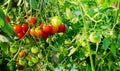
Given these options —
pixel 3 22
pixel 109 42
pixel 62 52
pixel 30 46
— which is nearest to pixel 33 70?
pixel 62 52

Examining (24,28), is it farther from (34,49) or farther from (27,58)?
(27,58)

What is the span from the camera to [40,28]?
1.45m

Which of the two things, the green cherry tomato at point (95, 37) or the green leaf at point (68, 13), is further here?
the green leaf at point (68, 13)

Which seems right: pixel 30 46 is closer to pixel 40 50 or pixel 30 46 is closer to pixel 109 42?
pixel 40 50

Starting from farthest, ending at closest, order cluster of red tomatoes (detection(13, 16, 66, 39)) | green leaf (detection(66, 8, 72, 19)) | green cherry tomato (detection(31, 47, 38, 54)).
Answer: green leaf (detection(66, 8, 72, 19)) < green cherry tomato (detection(31, 47, 38, 54)) < cluster of red tomatoes (detection(13, 16, 66, 39))

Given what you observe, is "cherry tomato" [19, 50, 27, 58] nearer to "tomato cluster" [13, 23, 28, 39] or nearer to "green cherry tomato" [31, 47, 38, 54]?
"green cherry tomato" [31, 47, 38, 54]

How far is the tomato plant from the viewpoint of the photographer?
146 centimetres

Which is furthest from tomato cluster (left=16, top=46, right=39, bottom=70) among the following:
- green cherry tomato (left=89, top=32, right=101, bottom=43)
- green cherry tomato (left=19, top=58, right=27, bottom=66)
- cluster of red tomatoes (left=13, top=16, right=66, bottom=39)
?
green cherry tomato (left=89, top=32, right=101, bottom=43)

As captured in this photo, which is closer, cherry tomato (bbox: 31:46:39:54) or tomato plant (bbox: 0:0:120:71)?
tomato plant (bbox: 0:0:120:71)

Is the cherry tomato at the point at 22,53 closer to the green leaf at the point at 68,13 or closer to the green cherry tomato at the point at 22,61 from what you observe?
the green cherry tomato at the point at 22,61

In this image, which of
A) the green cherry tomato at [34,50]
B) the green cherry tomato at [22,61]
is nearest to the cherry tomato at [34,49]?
the green cherry tomato at [34,50]

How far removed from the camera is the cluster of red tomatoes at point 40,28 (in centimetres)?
142

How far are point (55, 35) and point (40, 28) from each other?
52 cm

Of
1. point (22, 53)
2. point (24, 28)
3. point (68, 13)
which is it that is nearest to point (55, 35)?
point (68, 13)
